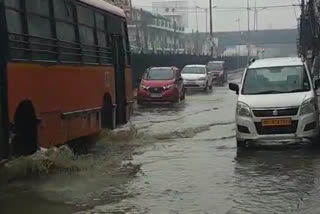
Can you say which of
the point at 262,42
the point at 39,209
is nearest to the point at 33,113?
the point at 39,209

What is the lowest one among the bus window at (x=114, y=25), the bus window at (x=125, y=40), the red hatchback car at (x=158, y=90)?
the red hatchback car at (x=158, y=90)

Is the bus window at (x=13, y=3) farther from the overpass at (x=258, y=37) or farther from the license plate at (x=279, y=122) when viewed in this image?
the overpass at (x=258, y=37)

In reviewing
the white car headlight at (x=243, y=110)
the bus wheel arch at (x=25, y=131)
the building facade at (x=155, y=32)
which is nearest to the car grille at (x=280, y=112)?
the white car headlight at (x=243, y=110)

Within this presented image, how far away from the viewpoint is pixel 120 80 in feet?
51.6

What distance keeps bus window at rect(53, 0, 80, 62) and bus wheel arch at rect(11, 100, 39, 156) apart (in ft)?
5.34

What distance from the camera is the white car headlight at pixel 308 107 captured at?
12.4m

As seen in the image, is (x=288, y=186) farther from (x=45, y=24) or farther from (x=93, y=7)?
(x=93, y=7)

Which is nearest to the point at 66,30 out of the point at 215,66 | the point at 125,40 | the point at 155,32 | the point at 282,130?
the point at 282,130

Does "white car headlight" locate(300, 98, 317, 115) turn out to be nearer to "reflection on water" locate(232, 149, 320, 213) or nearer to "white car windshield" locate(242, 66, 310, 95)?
"white car windshield" locate(242, 66, 310, 95)

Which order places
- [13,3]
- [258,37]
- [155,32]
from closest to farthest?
1. [13,3]
2. [155,32]
3. [258,37]

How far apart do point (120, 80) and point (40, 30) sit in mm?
5628

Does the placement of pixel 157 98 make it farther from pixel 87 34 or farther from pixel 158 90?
pixel 87 34

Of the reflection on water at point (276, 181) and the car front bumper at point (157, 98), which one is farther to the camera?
the car front bumper at point (157, 98)

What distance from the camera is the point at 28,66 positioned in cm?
948
